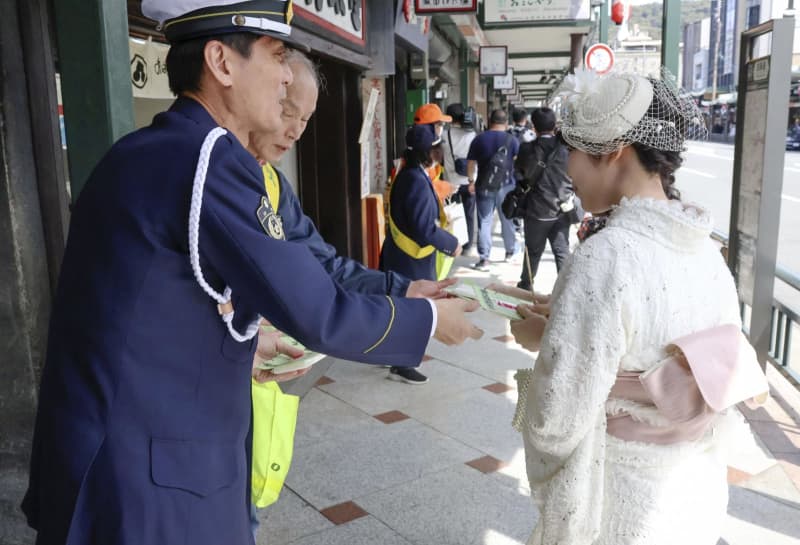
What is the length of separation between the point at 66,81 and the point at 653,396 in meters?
1.95

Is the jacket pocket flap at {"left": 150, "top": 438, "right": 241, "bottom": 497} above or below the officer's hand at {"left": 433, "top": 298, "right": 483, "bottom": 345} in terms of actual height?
below

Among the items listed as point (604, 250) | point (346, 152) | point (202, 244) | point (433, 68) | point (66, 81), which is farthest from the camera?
point (433, 68)

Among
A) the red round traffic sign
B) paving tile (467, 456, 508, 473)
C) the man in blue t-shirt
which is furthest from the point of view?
the red round traffic sign

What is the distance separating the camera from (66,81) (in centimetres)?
235

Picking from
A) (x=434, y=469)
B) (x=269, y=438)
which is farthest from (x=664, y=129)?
(x=434, y=469)

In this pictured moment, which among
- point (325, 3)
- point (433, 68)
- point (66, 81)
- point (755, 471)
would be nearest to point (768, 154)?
point (755, 471)

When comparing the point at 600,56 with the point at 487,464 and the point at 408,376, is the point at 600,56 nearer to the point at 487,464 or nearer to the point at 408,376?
the point at 408,376

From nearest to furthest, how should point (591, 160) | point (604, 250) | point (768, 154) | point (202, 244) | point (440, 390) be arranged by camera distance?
point (202, 244) → point (604, 250) → point (591, 160) → point (768, 154) → point (440, 390)

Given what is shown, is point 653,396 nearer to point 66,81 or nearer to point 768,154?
point 66,81

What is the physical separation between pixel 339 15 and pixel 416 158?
3.70 ft

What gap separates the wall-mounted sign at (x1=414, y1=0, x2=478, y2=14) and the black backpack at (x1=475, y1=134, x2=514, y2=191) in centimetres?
186

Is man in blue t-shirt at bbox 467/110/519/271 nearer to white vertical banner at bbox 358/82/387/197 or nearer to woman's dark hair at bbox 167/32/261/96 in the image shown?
white vertical banner at bbox 358/82/387/197

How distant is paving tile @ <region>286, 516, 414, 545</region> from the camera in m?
3.20

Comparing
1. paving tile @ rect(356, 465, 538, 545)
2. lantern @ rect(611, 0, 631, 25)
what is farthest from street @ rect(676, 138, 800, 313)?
lantern @ rect(611, 0, 631, 25)
